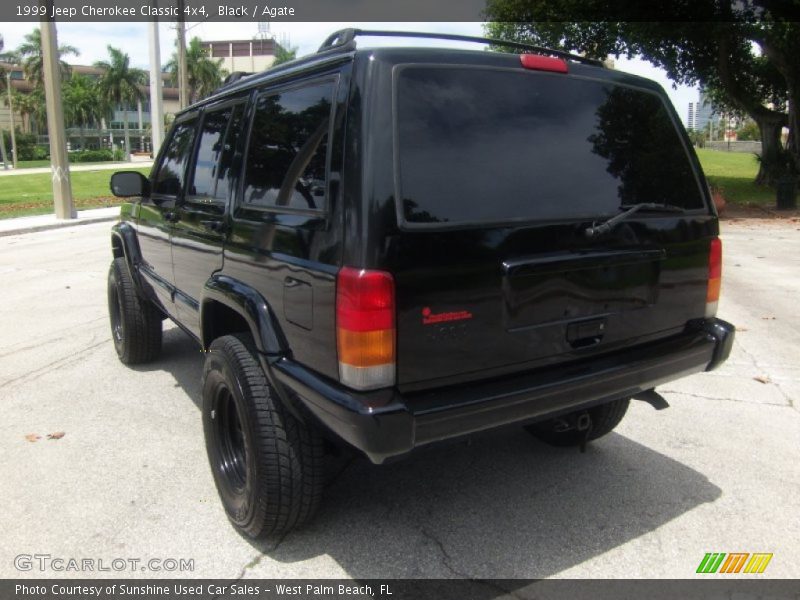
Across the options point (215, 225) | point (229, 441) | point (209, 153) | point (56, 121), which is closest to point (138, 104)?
point (56, 121)

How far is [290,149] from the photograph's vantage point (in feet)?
9.33

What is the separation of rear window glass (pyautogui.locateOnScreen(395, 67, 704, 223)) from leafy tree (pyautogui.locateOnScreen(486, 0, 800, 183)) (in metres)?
18.3

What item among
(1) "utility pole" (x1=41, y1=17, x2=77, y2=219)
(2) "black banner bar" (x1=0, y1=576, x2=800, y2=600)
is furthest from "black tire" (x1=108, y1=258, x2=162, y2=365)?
(1) "utility pole" (x1=41, y1=17, x2=77, y2=219)

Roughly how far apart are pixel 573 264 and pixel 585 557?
124cm

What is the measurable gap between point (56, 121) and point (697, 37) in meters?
18.1

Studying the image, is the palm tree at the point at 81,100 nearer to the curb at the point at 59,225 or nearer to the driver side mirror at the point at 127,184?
the curb at the point at 59,225

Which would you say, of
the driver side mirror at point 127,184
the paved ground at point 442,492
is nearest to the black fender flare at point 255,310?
the paved ground at point 442,492

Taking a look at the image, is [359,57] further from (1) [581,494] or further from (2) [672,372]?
(1) [581,494]

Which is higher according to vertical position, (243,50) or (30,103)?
(243,50)

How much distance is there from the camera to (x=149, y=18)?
26.7 metres

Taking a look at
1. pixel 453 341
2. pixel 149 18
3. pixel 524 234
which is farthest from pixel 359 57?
pixel 149 18

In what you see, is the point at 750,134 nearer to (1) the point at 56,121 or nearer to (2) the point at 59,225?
(1) the point at 56,121

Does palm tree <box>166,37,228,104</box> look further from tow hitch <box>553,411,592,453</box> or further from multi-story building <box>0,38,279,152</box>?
tow hitch <box>553,411,592,453</box>

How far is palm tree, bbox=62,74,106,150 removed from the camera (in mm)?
81644
